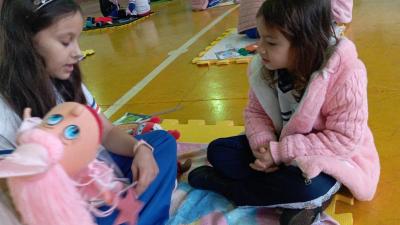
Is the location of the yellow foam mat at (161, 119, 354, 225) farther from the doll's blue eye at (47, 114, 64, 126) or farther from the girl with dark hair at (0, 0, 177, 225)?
the doll's blue eye at (47, 114, 64, 126)

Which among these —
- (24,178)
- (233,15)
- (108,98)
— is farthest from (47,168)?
(233,15)

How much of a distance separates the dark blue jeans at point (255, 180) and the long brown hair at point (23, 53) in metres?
0.48

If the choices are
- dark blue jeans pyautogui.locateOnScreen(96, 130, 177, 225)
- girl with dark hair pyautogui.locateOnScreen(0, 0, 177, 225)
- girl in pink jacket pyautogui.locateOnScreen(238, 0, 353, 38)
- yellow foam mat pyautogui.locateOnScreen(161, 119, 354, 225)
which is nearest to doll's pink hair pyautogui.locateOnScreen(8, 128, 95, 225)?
girl with dark hair pyautogui.locateOnScreen(0, 0, 177, 225)

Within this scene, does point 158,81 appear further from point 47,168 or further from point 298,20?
point 47,168

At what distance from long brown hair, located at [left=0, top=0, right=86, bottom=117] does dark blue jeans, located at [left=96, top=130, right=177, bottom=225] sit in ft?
0.76

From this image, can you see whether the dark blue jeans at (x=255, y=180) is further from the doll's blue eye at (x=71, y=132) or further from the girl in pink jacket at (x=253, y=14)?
the girl in pink jacket at (x=253, y=14)

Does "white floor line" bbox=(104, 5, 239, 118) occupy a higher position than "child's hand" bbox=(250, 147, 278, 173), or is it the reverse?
"child's hand" bbox=(250, 147, 278, 173)

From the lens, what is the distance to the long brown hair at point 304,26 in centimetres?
89

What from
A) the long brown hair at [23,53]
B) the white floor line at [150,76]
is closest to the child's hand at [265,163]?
the long brown hair at [23,53]

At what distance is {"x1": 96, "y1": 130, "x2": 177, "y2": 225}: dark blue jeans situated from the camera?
0.92m

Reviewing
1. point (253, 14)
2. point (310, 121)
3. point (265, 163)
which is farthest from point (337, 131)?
point (253, 14)

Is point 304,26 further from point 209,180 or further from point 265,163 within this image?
point 209,180

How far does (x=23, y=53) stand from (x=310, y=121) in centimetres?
64

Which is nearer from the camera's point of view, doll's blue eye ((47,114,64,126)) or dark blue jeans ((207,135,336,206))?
doll's blue eye ((47,114,64,126))
